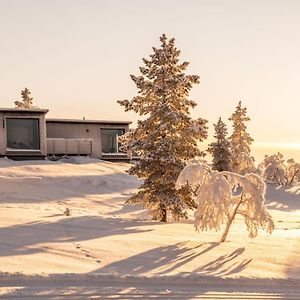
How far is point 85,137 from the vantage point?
40062 mm

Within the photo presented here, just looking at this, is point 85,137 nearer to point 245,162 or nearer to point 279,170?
point 245,162

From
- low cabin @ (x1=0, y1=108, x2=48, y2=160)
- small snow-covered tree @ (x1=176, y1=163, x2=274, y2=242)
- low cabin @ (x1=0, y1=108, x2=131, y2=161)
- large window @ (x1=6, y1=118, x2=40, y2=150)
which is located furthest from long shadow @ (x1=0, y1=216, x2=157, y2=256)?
large window @ (x1=6, y1=118, x2=40, y2=150)

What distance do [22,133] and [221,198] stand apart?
24.3 meters

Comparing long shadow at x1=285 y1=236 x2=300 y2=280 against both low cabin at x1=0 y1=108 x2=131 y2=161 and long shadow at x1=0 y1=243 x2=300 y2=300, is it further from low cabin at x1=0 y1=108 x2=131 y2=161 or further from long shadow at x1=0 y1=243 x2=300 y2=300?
low cabin at x1=0 y1=108 x2=131 y2=161

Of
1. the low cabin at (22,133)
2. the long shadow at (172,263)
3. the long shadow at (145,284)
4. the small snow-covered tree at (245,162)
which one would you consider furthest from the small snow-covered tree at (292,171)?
the long shadow at (145,284)

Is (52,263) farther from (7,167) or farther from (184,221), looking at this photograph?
(7,167)

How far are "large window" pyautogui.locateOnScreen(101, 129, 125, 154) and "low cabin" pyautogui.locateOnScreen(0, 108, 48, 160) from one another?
Answer: 808 centimetres

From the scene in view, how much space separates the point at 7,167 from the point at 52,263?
63.2 feet

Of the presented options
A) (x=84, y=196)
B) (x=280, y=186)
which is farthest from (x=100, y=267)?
(x=280, y=186)

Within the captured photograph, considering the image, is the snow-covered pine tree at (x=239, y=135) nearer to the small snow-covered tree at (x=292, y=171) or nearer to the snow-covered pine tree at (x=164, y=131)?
the small snow-covered tree at (x=292, y=171)

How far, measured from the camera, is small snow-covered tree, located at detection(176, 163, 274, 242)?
40.6ft

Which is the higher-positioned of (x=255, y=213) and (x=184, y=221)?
(x=255, y=213)

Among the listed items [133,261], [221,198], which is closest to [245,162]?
[221,198]

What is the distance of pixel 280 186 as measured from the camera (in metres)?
48.6
